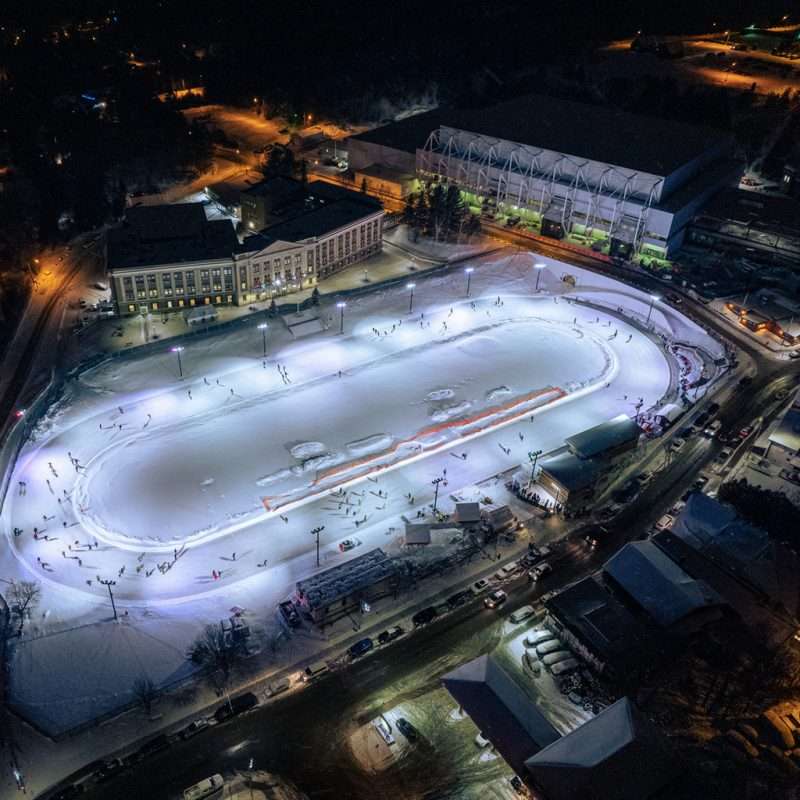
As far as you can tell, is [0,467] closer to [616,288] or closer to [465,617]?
[465,617]

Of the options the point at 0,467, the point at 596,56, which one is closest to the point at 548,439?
the point at 0,467

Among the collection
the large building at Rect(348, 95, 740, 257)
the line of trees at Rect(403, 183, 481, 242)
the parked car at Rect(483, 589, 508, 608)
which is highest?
the large building at Rect(348, 95, 740, 257)

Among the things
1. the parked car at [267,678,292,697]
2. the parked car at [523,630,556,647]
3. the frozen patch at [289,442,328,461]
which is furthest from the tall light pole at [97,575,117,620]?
the parked car at [523,630,556,647]

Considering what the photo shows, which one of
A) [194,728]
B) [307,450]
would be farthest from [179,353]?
[194,728]

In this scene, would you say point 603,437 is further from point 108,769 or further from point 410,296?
point 108,769

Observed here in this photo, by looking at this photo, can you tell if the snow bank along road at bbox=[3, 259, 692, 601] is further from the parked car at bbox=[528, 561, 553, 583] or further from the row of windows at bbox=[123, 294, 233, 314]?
the parked car at bbox=[528, 561, 553, 583]

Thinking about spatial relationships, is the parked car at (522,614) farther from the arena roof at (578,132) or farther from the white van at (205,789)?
the arena roof at (578,132)
